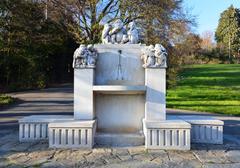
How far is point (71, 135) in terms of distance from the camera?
18.1ft

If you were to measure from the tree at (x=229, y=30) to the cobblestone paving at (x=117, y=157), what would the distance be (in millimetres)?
54680

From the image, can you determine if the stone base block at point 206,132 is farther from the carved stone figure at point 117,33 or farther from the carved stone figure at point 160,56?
the carved stone figure at point 117,33

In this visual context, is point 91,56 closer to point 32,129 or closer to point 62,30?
point 32,129

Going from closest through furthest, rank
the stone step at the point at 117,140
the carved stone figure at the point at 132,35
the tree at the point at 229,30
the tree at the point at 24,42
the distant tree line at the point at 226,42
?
1. the stone step at the point at 117,140
2. the carved stone figure at the point at 132,35
3. the tree at the point at 24,42
4. the distant tree line at the point at 226,42
5. the tree at the point at 229,30

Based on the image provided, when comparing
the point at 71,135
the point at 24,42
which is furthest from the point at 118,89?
the point at 24,42

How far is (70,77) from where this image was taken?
32688 mm

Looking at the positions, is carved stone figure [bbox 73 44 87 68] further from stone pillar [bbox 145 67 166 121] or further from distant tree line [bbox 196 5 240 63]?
distant tree line [bbox 196 5 240 63]

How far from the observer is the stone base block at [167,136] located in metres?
5.51

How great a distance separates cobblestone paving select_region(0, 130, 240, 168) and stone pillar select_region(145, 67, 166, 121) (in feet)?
2.11

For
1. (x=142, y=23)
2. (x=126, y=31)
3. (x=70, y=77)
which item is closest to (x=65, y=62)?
(x=70, y=77)

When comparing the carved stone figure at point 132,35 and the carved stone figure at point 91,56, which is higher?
the carved stone figure at point 132,35

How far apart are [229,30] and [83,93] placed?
60.2 metres

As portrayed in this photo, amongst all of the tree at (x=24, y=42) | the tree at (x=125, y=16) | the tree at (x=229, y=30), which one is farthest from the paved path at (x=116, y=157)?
the tree at (x=229, y=30)

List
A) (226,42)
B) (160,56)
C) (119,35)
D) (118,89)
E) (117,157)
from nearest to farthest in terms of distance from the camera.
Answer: (117,157) < (118,89) < (160,56) < (119,35) < (226,42)
